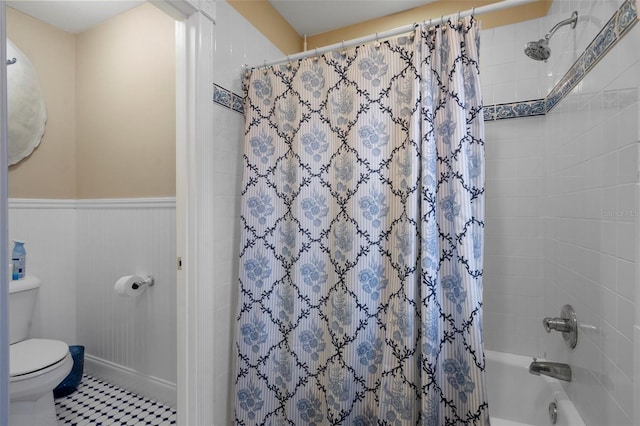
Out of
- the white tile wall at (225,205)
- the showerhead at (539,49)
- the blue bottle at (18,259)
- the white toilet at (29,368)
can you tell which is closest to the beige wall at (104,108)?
the blue bottle at (18,259)

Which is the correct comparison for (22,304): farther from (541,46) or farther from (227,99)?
(541,46)

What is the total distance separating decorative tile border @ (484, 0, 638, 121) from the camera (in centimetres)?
83

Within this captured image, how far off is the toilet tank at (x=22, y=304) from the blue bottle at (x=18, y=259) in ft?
0.13

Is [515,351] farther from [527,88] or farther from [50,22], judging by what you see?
[50,22]

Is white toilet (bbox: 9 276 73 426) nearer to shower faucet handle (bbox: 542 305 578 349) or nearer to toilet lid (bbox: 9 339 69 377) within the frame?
toilet lid (bbox: 9 339 69 377)

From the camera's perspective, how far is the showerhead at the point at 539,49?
1.25 meters

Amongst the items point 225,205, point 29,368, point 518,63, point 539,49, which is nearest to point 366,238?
point 225,205

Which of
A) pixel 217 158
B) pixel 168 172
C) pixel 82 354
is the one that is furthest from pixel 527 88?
pixel 82 354

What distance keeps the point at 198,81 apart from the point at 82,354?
1960mm

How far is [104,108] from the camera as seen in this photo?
6.80 ft

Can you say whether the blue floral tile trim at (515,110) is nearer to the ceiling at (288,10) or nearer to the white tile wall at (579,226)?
the white tile wall at (579,226)

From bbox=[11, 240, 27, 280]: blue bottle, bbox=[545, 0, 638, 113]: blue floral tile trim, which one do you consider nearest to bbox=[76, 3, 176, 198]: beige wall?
bbox=[11, 240, 27, 280]: blue bottle

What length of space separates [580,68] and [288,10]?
5.28 ft

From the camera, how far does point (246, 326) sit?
1469 mm
